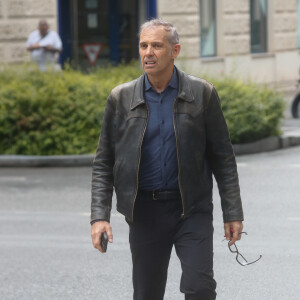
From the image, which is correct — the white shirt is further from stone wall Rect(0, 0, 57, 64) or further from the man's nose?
the man's nose

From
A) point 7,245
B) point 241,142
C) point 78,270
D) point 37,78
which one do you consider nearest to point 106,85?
point 37,78

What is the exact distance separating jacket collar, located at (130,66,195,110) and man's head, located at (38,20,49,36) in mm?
13243

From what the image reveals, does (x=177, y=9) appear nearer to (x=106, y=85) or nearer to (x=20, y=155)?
(x=106, y=85)

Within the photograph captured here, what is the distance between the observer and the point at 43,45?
57.8 ft

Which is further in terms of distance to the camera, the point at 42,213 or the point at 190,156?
the point at 42,213

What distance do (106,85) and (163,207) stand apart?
10165mm

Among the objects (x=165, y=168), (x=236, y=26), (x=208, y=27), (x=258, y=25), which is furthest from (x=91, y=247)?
(x=258, y=25)

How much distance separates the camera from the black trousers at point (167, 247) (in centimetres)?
433

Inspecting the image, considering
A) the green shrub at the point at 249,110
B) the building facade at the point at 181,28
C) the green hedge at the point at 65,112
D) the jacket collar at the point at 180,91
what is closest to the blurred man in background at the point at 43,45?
the building facade at the point at 181,28

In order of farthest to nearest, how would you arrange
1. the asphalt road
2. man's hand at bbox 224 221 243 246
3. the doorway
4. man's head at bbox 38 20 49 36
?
the doorway
man's head at bbox 38 20 49 36
the asphalt road
man's hand at bbox 224 221 243 246

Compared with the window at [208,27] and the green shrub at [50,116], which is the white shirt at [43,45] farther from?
the window at [208,27]

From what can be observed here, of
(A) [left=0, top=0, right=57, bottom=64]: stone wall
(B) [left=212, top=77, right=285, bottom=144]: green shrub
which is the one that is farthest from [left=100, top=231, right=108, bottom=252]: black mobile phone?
(A) [left=0, top=0, right=57, bottom=64]: stone wall

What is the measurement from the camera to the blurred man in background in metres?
17.6

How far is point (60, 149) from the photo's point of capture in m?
13.5
